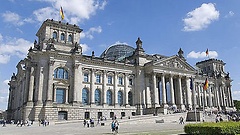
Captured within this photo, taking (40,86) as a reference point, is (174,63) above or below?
above

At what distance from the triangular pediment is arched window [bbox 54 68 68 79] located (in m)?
27.1

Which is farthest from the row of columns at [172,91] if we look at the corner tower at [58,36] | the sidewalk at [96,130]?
the corner tower at [58,36]

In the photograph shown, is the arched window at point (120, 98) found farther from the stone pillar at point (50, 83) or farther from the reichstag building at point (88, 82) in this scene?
the stone pillar at point (50, 83)

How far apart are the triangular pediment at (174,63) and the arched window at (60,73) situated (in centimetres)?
2714

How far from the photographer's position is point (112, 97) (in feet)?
222

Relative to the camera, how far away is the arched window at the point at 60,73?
59.6m

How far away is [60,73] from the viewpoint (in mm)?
60281

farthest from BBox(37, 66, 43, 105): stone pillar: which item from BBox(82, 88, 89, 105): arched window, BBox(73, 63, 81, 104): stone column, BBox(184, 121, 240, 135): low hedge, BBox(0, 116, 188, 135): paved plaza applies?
BBox(184, 121, 240, 135): low hedge

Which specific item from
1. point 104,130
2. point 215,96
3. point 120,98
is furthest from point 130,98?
point 215,96

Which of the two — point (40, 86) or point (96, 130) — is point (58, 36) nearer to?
point (40, 86)

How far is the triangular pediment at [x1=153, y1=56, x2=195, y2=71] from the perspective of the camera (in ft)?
242

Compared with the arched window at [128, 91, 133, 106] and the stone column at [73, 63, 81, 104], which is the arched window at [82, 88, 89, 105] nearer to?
the stone column at [73, 63, 81, 104]

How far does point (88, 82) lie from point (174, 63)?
1174 inches

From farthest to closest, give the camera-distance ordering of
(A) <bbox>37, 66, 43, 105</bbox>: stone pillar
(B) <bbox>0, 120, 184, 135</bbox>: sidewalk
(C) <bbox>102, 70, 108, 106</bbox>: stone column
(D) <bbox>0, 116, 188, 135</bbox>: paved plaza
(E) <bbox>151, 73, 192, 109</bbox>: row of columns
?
(E) <bbox>151, 73, 192, 109</bbox>: row of columns
(C) <bbox>102, 70, 108, 106</bbox>: stone column
(A) <bbox>37, 66, 43, 105</bbox>: stone pillar
(D) <bbox>0, 116, 188, 135</bbox>: paved plaza
(B) <bbox>0, 120, 184, 135</bbox>: sidewalk
